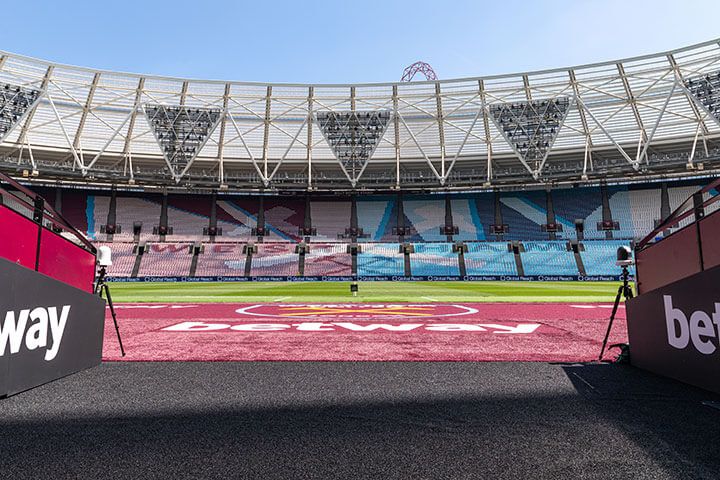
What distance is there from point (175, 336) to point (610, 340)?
312 inches

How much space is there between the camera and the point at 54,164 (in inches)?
1769

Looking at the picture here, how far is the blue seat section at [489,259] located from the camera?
46.6m

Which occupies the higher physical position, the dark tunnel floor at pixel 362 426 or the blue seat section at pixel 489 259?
the blue seat section at pixel 489 259

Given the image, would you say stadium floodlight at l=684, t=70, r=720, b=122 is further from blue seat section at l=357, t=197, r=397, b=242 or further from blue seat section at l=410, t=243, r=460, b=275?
blue seat section at l=357, t=197, r=397, b=242

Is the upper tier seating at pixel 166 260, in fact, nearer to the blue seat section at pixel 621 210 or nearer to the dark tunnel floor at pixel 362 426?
the dark tunnel floor at pixel 362 426

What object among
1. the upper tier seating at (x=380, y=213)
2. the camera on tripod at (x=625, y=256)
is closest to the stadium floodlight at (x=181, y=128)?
the upper tier seating at (x=380, y=213)

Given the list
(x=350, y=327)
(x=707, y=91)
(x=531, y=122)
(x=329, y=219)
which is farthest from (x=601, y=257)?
(x=350, y=327)

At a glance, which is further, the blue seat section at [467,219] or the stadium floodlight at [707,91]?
the blue seat section at [467,219]

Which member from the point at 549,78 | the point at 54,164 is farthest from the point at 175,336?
the point at 54,164

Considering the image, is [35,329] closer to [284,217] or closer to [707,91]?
[707,91]

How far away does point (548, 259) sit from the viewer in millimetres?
47250

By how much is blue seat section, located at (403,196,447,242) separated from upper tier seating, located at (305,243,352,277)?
924cm

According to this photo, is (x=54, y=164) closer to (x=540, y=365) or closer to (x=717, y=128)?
(x=540, y=365)

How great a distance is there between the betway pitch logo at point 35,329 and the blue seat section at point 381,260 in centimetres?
4266
